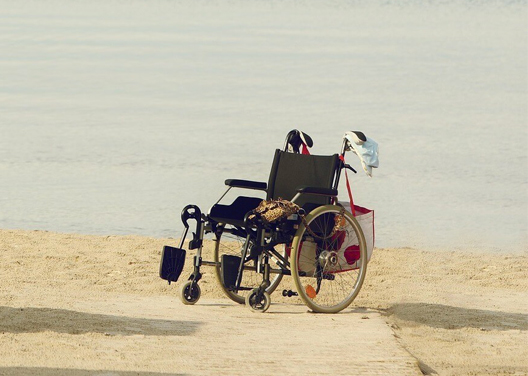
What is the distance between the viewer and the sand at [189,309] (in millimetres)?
6514

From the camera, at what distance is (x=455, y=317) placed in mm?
8078

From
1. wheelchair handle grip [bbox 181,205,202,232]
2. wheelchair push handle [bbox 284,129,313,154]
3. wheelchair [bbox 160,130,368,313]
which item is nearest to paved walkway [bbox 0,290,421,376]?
wheelchair [bbox 160,130,368,313]

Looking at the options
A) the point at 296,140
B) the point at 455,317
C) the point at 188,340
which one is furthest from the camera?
the point at 296,140

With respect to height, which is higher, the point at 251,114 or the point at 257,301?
the point at 251,114

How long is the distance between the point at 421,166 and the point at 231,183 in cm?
623

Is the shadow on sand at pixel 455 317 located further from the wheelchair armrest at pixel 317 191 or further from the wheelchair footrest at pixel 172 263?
the wheelchair footrest at pixel 172 263

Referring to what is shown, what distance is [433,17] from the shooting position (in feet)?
112

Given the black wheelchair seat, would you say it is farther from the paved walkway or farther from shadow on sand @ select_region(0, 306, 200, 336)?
shadow on sand @ select_region(0, 306, 200, 336)

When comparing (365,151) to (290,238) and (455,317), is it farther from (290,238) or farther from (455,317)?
(455,317)

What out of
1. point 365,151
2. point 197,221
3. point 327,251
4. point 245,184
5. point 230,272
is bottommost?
point 230,272

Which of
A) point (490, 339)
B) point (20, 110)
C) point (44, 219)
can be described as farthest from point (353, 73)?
point (490, 339)

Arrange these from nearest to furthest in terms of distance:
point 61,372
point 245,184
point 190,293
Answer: point 61,372 → point 190,293 → point 245,184

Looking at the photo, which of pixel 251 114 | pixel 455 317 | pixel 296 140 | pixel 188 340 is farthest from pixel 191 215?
pixel 251 114

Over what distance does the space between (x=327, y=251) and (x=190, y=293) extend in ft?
3.28
